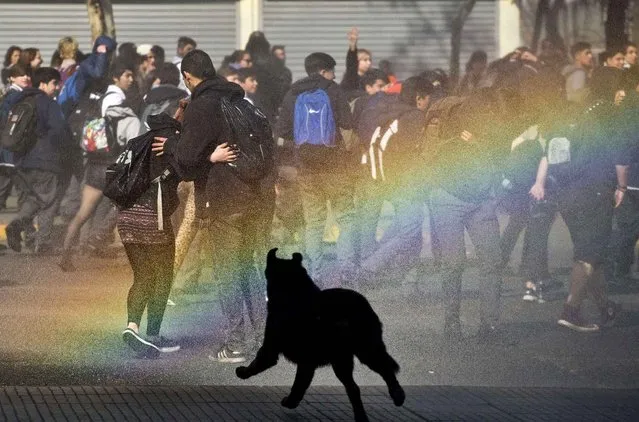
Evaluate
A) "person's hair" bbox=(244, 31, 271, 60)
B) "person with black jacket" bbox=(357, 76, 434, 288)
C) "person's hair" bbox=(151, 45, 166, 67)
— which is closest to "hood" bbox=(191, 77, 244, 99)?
"person with black jacket" bbox=(357, 76, 434, 288)

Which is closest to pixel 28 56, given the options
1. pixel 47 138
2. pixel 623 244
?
pixel 47 138

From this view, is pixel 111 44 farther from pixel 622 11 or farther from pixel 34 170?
pixel 622 11

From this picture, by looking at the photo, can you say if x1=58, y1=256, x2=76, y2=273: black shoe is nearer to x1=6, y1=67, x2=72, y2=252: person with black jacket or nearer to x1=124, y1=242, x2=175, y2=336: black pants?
x1=6, y1=67, x2=72, y2=252: person with black jacket

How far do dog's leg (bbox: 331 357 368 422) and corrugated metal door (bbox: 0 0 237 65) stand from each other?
1879cm

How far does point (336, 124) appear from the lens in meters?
13.1

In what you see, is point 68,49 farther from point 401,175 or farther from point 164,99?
point 401,175

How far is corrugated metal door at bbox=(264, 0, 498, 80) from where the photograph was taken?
85.4 ft

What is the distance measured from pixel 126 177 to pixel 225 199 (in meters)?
0.64

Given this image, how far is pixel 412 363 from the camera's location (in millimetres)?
9453

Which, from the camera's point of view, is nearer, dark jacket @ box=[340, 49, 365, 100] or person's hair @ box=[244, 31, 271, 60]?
dark jacket @ box=[340, 49, 365, 100]

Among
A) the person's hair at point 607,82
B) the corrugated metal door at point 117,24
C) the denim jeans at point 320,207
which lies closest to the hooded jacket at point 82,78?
the denim jeans at point 320,207

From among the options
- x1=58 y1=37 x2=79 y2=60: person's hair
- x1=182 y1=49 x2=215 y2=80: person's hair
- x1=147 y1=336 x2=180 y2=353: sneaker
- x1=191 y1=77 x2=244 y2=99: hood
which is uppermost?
x1=182 y1=49 x2=215 y2=80: person's hair

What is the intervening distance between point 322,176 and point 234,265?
3.71 metres

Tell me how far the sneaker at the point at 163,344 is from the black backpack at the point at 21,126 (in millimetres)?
5328
